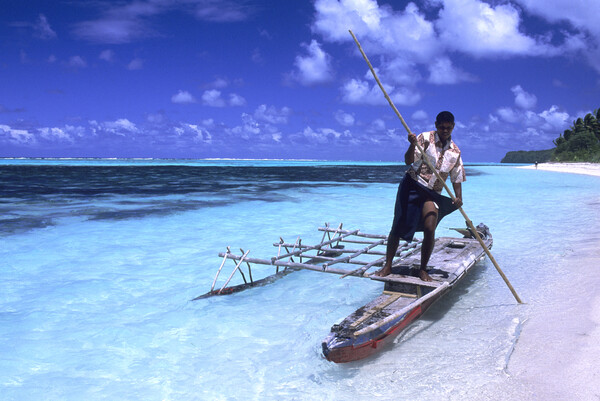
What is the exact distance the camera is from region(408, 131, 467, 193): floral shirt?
4379 millimetres

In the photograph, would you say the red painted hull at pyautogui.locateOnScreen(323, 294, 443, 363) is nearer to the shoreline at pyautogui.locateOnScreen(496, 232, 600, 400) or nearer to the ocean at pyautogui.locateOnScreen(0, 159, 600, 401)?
the ocean at pyautogui.locateOnScreen(0, 159, 600, 401)

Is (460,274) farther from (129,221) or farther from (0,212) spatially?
(0,212)

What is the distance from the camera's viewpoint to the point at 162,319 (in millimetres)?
5410

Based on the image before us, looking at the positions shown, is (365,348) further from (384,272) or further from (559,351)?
(559,351)

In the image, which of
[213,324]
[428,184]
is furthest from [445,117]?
[213,324]

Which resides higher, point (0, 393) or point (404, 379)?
point (404, 379)

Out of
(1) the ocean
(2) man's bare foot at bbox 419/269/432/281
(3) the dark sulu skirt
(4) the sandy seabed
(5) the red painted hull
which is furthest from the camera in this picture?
(2) man's bare foot at bbox 419/269/432/281

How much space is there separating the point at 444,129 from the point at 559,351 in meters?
2.25

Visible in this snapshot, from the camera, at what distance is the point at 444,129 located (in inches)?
169

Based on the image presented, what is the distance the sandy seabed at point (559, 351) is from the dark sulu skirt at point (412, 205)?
145 centimetres

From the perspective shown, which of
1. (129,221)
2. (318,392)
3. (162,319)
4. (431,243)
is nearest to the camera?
(318,392)

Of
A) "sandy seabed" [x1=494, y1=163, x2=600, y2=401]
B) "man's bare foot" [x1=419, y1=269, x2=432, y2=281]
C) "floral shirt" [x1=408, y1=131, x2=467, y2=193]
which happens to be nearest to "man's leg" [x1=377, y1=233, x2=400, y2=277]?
"man's bare foot" [x1=419, y1=269, x2=432, y2=281]

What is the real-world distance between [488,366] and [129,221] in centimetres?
1160

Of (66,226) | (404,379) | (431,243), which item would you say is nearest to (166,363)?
(404,379)
